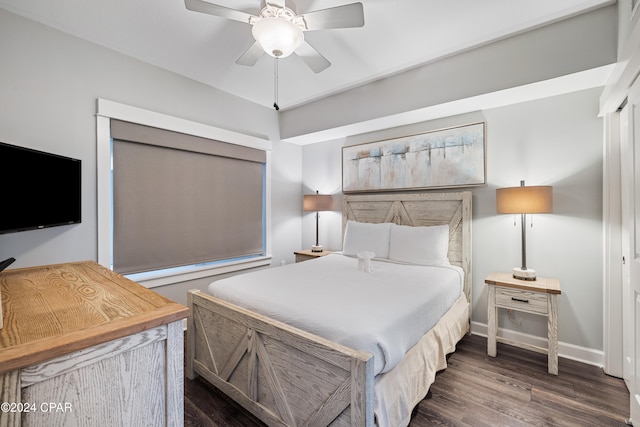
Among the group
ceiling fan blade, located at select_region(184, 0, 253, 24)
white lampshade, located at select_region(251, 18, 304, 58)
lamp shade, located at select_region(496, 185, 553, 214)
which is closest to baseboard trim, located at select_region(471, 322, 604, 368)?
lamp shade, located at select_region(496, 185, 553, 214)

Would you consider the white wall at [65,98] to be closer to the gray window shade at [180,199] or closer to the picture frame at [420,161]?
the gray window shade at [180,199]

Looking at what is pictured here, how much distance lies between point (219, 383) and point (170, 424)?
117cm

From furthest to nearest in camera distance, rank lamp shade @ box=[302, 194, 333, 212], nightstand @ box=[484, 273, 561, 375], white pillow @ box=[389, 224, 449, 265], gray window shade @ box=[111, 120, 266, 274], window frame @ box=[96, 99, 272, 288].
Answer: lamp shade @ box=[302, 194, 333, 212]
white pillow @ box=[389, 224, 449, 265]
gray window shade @ box=[111, 120, 266, 274]
window frame @ box=[96, 99, 272, 288]
nightstand @ box=[484, 273, 561, 375]

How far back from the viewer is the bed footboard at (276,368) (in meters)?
1.28

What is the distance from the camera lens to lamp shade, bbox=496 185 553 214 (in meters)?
2.31

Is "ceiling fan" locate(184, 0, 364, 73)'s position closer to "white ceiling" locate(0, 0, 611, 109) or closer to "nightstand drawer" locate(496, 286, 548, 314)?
"white ceiling" locate(0, 0, 611, 109)

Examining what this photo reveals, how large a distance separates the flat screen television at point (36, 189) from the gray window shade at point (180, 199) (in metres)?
0.53

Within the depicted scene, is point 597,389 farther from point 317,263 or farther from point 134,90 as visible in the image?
point 134,90

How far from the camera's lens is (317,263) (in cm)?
296

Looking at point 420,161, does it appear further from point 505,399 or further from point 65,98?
point 65,98

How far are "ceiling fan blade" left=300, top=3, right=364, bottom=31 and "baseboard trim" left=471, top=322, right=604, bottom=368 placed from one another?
9.82 ft

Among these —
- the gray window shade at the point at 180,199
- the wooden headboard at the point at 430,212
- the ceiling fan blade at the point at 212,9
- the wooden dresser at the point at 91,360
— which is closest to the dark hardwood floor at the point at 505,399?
the wooden headboard at the point at 430,212

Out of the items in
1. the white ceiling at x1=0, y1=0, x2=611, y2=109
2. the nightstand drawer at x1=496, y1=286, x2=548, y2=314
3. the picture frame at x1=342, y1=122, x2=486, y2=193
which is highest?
the white ceiling at x1=0, y1=0, x2=611, y2=109

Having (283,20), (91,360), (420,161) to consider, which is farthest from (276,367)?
(420,161)
